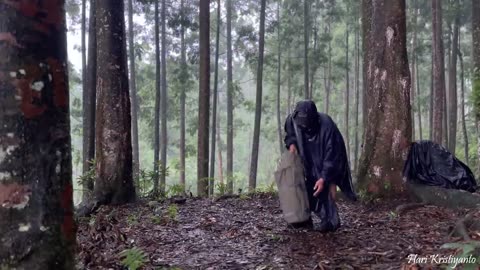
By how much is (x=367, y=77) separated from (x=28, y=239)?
19.3 feet

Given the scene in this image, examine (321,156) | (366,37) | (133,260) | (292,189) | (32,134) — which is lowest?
(133,260)

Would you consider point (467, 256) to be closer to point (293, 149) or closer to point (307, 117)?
point (307, 117)

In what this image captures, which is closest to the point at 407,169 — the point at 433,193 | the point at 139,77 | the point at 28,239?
the point at 433,193

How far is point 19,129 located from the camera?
212cm

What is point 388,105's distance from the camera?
6.66 m

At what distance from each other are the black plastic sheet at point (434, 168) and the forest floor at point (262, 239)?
1.63 ft

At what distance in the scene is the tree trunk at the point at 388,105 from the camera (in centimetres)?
659

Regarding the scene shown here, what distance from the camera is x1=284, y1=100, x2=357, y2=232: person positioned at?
4.95 metres

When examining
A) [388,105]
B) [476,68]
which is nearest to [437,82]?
[476,68]

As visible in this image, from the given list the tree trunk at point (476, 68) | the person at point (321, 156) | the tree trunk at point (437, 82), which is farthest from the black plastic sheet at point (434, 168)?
the tree trunk at point (437, 82)

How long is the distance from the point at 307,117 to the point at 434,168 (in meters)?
2.59

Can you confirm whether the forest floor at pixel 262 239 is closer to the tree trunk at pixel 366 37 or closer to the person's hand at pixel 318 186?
the person's hand at pixel 318 186

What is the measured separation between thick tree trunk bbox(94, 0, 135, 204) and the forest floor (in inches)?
19.2

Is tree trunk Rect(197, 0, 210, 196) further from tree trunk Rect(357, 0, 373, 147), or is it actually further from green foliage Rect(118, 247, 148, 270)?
green foliage Rect(118, 247, 148, 270)
